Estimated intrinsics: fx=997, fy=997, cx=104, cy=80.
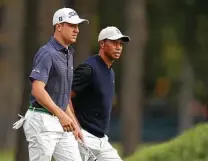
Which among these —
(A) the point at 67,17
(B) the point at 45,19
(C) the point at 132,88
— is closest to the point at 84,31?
(C) the point at 132,88

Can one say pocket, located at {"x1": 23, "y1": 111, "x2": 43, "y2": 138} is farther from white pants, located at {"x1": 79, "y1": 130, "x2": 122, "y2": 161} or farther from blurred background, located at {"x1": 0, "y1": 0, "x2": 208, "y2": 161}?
blurred background, located at {"x1": 0, "y1": 0, "x2": 208, "y2": 161}

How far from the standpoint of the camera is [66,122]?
25.9 ft

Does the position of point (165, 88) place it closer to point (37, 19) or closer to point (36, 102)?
point (37, 19)

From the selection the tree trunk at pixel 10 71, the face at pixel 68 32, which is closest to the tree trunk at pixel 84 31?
the tree trunk at pixel 10 71

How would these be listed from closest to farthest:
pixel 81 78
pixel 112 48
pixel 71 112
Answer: pixel 71 112
pixel 81 78
pixel 112 48

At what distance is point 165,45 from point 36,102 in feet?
94.8

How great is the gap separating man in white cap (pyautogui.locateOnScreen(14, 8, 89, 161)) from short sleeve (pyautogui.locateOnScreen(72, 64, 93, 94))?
56 centimetres

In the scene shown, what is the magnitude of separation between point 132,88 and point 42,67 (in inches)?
629

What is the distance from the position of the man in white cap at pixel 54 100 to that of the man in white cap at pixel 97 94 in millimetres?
587

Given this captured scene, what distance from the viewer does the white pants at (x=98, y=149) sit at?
28.7 ft

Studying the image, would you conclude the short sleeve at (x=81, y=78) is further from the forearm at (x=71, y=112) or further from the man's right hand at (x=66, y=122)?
the man's right hand at (x=66, y=122)

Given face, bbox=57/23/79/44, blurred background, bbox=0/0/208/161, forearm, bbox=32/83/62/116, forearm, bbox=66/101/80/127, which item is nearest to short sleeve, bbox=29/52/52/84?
forearm, bbox=32/83/62/116

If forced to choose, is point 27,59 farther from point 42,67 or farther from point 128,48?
point 42,67

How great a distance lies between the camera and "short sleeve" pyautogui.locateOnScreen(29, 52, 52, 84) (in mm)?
7809
